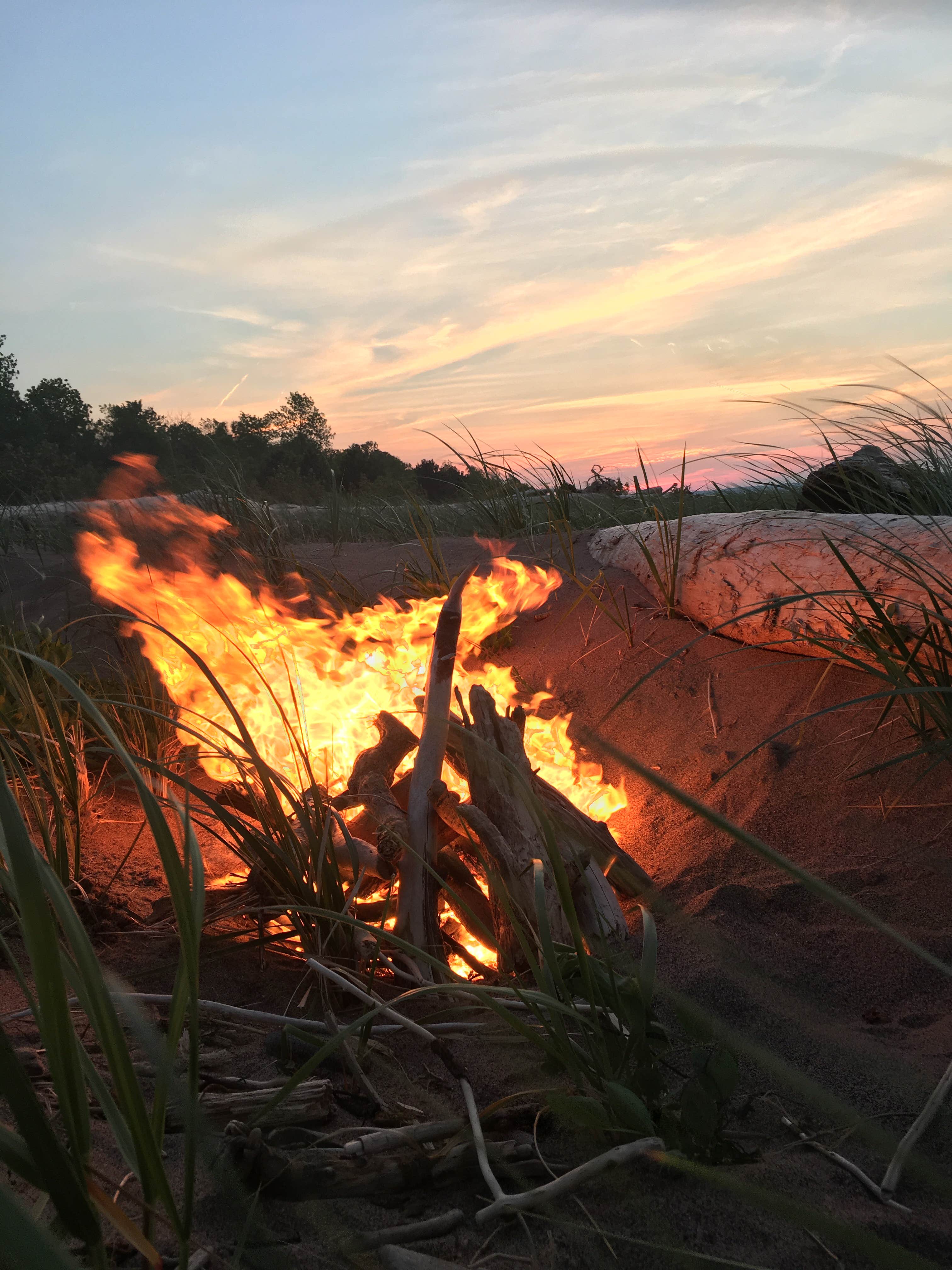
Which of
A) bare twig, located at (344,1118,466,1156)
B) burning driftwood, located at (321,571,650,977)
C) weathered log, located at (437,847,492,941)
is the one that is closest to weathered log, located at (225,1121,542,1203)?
bare twig, located at (344,1118,466,1156)

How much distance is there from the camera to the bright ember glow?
127 inches

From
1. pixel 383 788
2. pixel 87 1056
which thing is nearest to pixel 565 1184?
pixel 87 1056

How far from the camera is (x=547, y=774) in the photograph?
3.42m

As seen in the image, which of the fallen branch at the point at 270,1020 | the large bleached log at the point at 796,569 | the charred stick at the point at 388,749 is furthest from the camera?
the large bleached log at the point at 796,569

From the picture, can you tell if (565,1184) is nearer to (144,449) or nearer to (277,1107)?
(277,1107)

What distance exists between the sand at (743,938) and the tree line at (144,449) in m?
14.0

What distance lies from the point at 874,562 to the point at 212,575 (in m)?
3.35

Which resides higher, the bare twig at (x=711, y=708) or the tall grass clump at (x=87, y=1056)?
the tall grass clump at (x=87, y=1056)

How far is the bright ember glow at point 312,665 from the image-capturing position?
3236mm

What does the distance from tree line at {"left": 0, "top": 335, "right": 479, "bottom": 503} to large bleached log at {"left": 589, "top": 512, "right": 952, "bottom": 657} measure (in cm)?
1367

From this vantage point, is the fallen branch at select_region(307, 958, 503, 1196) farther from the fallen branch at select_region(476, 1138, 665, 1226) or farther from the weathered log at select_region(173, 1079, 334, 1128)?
the weathered log at select_region(173, 1079, 334, 1128)

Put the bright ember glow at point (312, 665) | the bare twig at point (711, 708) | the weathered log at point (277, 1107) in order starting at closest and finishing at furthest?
the weathered log at point (277, 1107) → the bright ember glow at point (312, 665) → the bare twig at point (711, 708)

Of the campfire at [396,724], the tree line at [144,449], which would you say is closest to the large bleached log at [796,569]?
the campfire at [396,724]

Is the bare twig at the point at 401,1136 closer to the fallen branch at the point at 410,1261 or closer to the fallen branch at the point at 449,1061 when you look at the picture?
the fallen branch at the point at 449,1061
